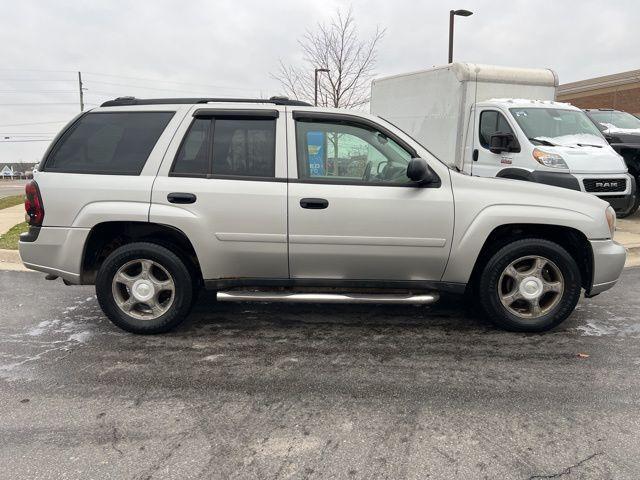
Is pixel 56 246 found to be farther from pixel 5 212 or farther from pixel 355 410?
pixel 5 212

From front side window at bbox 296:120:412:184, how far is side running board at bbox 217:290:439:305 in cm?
91

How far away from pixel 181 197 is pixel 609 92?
28324mm

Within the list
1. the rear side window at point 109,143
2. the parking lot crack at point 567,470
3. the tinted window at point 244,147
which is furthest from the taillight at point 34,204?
the parking lot crack at point 567,470

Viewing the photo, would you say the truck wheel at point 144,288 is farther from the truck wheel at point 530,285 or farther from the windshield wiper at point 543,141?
the windshield wiper at point 543,141

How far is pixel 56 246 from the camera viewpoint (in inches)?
158

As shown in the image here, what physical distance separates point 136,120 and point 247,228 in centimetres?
131

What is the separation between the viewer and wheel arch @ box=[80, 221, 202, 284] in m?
4.08

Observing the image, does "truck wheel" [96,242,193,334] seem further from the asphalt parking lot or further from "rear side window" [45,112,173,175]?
"rear side window" [45,112,173,175]

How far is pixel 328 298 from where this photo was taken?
158 inches

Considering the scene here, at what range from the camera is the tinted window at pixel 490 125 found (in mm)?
8273

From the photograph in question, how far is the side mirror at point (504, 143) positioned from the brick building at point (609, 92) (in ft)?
62.3

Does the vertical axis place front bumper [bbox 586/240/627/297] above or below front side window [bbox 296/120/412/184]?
below

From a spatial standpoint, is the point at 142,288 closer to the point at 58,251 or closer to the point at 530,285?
the point at 58,251

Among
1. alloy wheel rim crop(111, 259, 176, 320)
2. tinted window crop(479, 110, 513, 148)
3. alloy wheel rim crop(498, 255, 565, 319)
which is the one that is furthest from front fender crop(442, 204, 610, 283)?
tinted window crop(479, 110, 513, 148)
